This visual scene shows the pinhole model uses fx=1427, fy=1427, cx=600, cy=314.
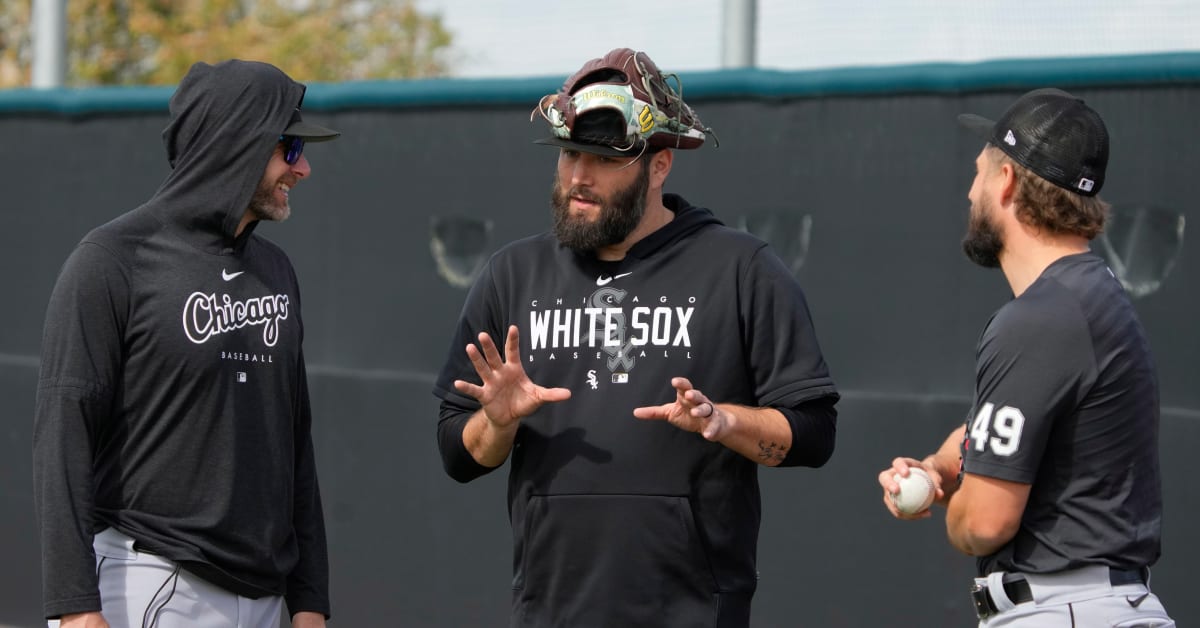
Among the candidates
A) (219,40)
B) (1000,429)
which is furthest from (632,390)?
(219,40)

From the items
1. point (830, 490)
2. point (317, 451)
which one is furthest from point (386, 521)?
point (830, 490)

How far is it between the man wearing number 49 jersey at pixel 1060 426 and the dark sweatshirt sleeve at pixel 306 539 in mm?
1458

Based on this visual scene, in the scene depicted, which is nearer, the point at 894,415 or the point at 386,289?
the point at 894,415

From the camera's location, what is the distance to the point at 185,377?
3252 millimetres

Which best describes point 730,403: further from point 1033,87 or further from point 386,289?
point 386,289

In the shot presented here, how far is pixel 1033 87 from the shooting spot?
15.1 ft

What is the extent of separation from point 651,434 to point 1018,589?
866mm

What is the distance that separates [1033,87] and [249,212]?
2561 mm

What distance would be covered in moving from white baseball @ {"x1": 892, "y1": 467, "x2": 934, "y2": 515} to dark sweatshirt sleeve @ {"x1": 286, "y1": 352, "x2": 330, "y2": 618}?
146cm

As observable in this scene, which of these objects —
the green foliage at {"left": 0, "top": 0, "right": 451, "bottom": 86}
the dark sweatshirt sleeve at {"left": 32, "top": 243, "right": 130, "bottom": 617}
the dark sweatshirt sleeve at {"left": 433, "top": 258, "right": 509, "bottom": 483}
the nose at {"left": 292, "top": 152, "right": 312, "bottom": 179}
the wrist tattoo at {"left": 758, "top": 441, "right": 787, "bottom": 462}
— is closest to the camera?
the dark sweatshirt sleeve at {"left": 32, "top": 243, "right": 130, "bottom": 617}

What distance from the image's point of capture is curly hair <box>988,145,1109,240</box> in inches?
122

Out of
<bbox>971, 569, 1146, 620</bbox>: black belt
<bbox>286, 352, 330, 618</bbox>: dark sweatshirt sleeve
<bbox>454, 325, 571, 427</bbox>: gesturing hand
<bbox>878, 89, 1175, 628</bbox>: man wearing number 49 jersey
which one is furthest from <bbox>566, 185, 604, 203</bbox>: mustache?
<bbox>971, 569, 1146, 620</bbox>: black belt

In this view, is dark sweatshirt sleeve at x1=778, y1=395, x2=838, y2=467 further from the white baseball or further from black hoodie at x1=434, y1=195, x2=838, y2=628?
the white baseball

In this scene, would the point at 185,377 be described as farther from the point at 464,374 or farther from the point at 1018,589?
the point at 1018,589
